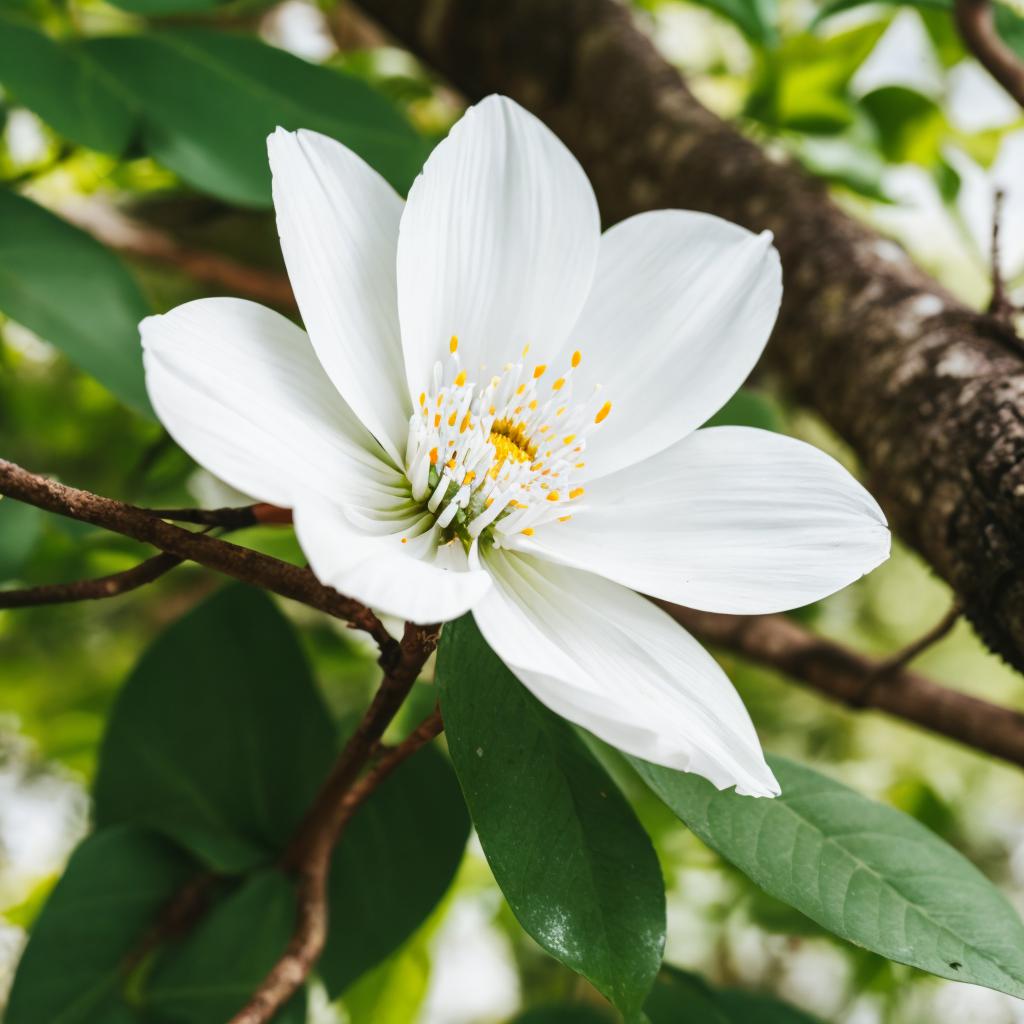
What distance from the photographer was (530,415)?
43 centimetres

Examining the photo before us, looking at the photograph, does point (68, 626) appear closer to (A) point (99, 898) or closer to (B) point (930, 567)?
(A) point (99, 898)

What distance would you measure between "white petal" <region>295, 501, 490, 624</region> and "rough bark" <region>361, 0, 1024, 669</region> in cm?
27

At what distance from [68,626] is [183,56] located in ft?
2.26

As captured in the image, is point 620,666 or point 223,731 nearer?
point 620,666

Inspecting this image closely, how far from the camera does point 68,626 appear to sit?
1.06 m

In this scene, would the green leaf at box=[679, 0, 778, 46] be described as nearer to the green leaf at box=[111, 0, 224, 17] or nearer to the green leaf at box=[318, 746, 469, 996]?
the green leaf at box=[111, 0, 224, 17]

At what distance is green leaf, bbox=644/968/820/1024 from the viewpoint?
1.62ft

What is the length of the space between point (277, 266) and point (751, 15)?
59 centimetres

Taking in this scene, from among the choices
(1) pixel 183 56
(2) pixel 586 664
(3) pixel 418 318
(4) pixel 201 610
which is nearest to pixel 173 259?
(1) pixel 183 56

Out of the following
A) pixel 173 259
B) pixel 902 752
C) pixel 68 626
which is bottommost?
pixel 68 626

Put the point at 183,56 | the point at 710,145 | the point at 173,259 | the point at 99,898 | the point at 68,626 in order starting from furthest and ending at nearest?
the point at 68,626 < the point at 173,259 < the point at 710,145 < the point at 183,56 < the point at 99,898

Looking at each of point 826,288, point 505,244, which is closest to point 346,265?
point 505,244

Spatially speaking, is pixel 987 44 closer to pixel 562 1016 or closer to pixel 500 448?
pixel 500 448

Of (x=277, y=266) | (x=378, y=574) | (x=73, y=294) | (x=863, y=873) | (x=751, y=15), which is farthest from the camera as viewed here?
(x=277, y=266)
